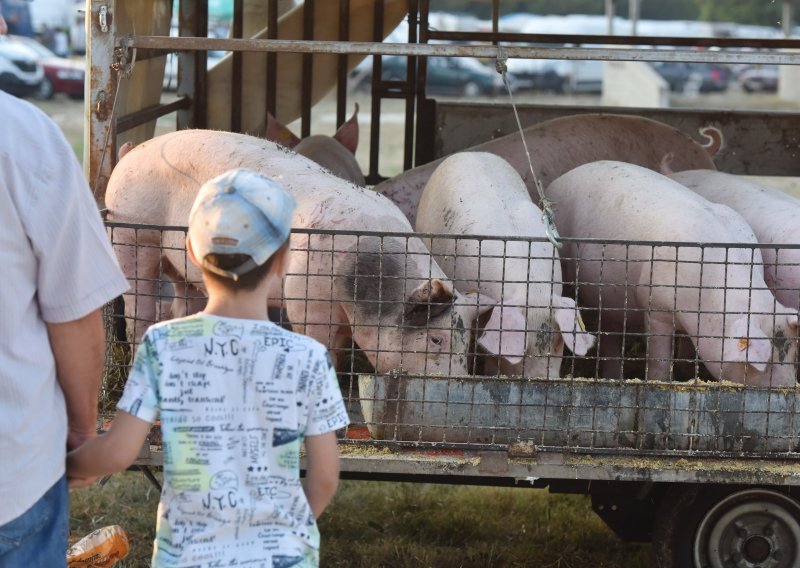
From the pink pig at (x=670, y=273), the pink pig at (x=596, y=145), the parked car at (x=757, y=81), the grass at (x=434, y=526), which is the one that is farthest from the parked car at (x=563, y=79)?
the grass at (x=434, y=526)

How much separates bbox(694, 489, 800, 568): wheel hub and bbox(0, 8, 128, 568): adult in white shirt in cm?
233

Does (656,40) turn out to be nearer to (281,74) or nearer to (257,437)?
(281,74)

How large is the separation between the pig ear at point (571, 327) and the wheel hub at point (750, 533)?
0.69m

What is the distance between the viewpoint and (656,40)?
299 inches

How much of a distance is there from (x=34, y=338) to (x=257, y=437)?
500mm

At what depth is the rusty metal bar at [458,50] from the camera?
14.0 ft

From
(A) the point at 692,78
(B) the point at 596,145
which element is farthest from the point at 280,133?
(A) the point at 692,78

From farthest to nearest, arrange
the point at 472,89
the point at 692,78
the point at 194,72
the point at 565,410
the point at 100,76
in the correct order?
the point at 692,78 → the point at 472,89 → the point at 194,72 → the point at 100,76 → the point at 565,410

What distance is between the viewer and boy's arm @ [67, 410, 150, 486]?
2.38 m

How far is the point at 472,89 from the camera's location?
Answer: 3152 centimetres

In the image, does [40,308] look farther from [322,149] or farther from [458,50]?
[322,149]

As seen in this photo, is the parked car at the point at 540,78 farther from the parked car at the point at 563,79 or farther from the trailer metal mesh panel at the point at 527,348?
the trailer metal mesh panel at the point at 527,348

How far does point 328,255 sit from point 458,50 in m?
0.89

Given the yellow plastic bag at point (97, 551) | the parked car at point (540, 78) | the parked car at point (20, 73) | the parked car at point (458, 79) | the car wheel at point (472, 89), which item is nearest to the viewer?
the yellow plastic bag at point (97, 551)
